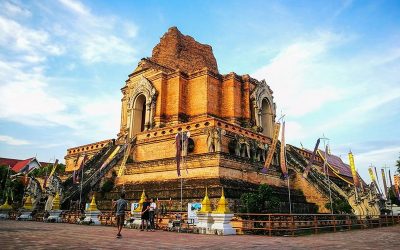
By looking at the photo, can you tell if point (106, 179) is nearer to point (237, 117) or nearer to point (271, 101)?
point (237, 117)

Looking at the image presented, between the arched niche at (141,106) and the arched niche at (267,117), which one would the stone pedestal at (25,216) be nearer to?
the arched niche at (141,106)

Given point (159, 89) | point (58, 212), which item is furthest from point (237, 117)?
point (58, 212)

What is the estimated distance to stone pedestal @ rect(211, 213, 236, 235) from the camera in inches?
518

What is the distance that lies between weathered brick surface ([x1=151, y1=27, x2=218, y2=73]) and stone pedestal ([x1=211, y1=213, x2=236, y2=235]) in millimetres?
22883

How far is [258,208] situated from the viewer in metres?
15.5

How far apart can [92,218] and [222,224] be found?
336 inches

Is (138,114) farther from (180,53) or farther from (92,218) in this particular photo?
(92,218)

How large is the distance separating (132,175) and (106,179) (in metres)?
2.39

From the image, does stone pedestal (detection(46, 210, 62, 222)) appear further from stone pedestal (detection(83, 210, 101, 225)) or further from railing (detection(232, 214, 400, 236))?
railing (detection(232, 214, 400, 236))

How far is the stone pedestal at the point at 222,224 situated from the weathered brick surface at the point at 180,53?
22.9 meters

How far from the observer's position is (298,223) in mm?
16953

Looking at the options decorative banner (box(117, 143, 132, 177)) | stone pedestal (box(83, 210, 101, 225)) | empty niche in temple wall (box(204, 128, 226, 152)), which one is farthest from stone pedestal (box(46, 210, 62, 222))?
empty niche in temple wall (box(204, 128, 226, 152))

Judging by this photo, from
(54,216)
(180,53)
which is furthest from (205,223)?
(180,53)

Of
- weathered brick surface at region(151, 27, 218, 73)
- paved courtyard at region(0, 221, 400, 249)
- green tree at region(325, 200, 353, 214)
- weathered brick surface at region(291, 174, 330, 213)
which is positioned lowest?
paved courtyard at region(0, 221, 400, 249)
